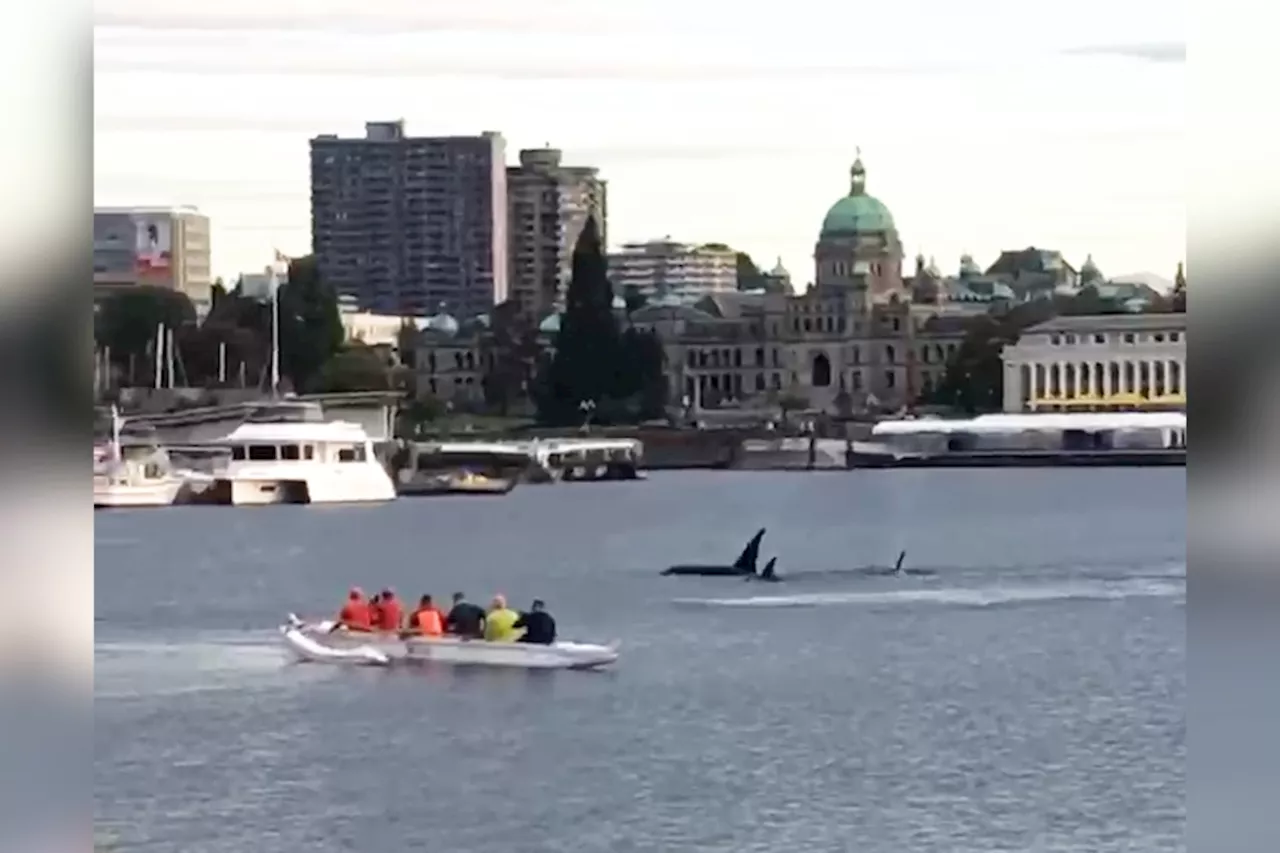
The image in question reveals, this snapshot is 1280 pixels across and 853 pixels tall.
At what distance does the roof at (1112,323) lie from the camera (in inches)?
487

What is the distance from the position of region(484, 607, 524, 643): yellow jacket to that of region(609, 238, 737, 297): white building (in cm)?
544

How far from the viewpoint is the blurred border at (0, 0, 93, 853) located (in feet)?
10.9

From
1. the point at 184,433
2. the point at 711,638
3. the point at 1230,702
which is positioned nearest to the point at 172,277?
the point at 184,433

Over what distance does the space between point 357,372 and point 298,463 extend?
1041 millimetres

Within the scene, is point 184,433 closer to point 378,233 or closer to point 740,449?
point 378,233

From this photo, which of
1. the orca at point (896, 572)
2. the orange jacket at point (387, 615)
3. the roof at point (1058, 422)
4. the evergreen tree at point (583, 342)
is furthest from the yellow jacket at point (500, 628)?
the roof at point (1058, 422)

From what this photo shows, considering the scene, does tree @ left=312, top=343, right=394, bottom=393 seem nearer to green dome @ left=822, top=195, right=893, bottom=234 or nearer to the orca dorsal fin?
green dome @ left=822, top=195, right=893, bottom=234

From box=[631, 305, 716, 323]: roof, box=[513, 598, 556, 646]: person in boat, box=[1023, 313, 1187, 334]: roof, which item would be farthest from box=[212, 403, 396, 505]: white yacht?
box=[513, 598, 556, 646]: person in boat

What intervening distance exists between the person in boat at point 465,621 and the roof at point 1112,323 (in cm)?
576

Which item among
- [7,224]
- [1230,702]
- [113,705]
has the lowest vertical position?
[113,705]

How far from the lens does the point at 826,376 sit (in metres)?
14.8

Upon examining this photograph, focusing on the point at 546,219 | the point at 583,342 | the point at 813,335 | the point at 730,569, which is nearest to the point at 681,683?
the point at 730,569

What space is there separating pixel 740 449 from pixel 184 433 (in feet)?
11.6

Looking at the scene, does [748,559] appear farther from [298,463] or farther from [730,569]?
[298,463]
